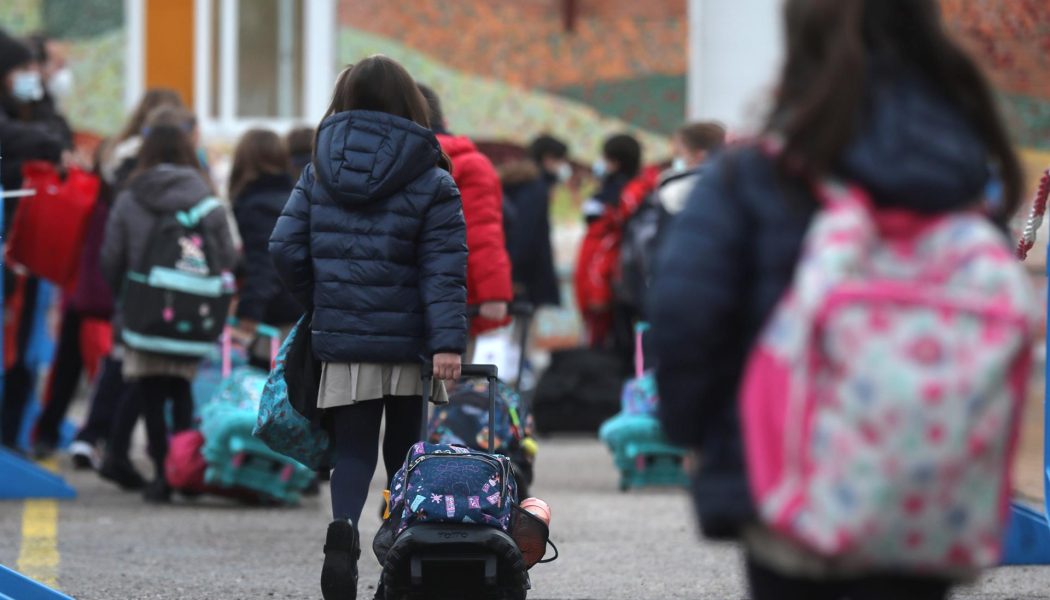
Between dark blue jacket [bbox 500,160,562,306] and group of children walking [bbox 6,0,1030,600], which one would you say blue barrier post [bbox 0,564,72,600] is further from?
dark blue jacket [bbox 500,160,562,306]

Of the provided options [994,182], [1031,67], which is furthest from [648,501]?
[1031,67]

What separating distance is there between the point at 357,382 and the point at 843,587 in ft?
9.17

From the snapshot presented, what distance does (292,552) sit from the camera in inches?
294

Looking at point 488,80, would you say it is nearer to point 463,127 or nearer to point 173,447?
point 463,127

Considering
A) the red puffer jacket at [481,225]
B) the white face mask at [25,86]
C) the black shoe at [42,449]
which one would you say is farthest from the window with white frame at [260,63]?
the red puffer jacket at [481,225]

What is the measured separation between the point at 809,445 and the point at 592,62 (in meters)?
14.1

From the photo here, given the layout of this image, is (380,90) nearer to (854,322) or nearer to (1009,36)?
(854,322)

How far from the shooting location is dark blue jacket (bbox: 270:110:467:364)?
227 inches

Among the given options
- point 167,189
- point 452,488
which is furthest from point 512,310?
point 452,488

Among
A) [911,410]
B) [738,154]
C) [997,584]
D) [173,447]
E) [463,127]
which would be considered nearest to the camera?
[911,410]

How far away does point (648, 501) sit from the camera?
9.27 m

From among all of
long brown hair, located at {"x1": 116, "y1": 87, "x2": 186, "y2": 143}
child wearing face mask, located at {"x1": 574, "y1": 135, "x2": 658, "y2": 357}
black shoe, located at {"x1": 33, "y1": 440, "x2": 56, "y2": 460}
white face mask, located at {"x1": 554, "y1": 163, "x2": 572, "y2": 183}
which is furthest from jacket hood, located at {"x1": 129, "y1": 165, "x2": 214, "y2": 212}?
white face mask, located at {"x1": 554, "y1": 163, "x2": 572, "y2": 183}

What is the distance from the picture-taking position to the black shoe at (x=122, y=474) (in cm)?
934

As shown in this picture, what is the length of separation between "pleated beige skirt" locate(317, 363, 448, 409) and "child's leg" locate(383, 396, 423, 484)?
0.42 feet
